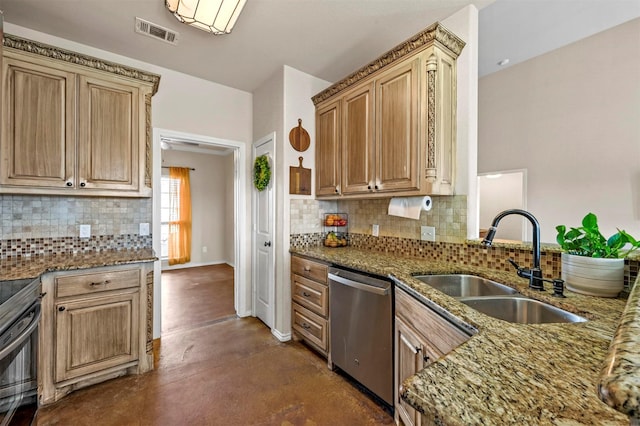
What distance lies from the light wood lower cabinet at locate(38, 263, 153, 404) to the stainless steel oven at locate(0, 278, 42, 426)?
0.20 meters

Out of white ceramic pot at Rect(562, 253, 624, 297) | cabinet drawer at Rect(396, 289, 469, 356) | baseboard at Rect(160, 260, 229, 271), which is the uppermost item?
white ceramic pot at Rect(562, 253, 624, 297)

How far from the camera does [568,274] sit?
133cm

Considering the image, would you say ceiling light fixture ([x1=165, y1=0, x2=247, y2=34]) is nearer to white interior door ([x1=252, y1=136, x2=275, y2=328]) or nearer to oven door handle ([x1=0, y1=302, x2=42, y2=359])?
white interior door ([x1=252, y1=136, x2=275, y2=328])

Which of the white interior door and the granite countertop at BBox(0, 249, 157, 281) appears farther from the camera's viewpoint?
the white interior door

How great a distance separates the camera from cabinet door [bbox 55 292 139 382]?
6.11ft

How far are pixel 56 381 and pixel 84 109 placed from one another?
1.97 m

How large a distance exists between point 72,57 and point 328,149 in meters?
2.15

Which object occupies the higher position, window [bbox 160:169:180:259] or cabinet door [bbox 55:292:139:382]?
window [bbox 160:169:180:259]

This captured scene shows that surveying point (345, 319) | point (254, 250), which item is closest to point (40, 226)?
point (254, 250)

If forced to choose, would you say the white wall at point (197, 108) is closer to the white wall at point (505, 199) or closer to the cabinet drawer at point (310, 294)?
the cabinet drawer at point (310, 294)

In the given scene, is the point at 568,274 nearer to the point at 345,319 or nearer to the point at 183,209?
the point at 345,319

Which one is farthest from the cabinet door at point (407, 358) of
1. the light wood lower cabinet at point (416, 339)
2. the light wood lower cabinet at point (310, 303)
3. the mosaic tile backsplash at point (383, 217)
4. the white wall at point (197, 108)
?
the white wall at point (197, 108)

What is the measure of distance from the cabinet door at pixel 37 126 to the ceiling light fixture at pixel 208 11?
1082mm

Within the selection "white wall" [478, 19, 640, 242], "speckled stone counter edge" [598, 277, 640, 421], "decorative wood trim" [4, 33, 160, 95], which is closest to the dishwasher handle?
"speckled stone counter edge" [598, 277, 640, 421]
